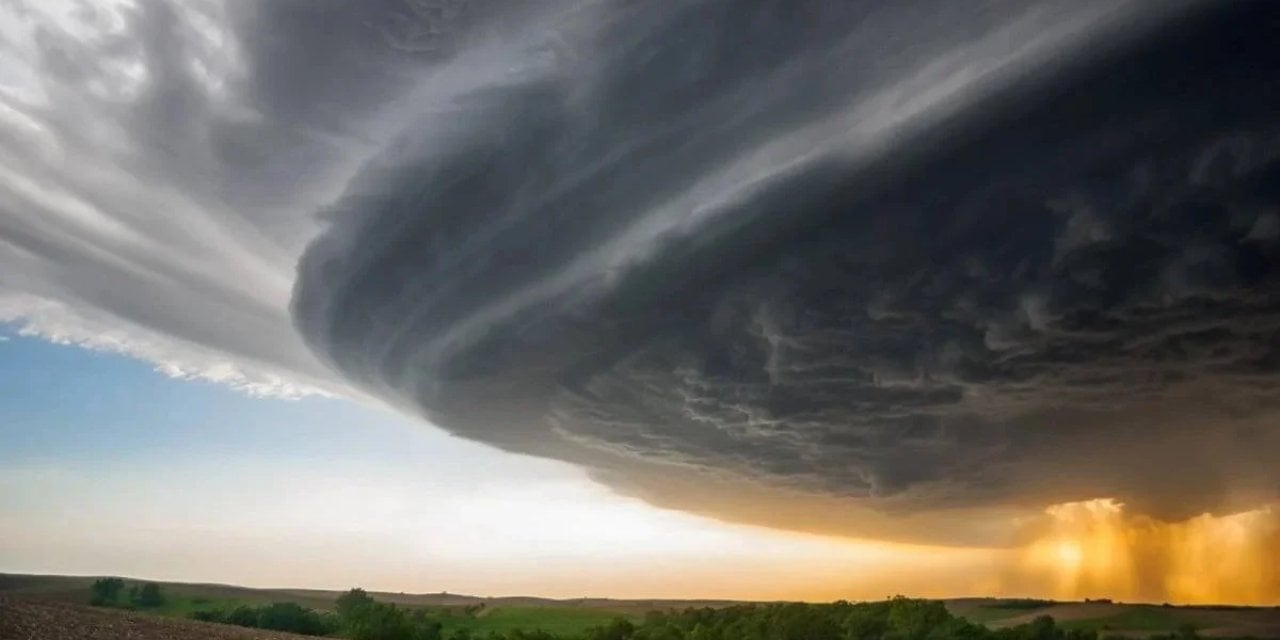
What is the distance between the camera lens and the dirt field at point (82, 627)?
50.7m

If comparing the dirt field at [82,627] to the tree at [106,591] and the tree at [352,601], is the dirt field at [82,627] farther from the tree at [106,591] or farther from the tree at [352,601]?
the tree at [106,591]

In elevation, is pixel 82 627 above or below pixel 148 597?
below

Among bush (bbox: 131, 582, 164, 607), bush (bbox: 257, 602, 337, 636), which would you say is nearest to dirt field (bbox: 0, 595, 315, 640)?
bush (bbox: 257, 602, 337, 636)

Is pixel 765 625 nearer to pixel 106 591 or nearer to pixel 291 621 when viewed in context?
pixel 291 621

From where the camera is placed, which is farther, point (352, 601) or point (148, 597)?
point (148, 597)

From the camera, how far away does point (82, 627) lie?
55406mm

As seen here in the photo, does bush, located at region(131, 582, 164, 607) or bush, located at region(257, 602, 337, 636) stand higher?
bush, located at region(131, 582, 164, 607)

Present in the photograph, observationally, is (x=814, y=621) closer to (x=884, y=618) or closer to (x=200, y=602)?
(x=884, y=618)

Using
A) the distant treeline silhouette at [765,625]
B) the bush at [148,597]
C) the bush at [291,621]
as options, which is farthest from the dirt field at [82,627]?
the bush at [148,597]

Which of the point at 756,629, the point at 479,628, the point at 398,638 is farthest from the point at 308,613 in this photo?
the point at 756,629

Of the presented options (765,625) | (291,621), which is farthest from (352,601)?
(765,625)

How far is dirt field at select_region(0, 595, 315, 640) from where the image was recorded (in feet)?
166

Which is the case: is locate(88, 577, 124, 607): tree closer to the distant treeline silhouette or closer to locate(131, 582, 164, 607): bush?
locate(131, 582, 164, 607): bush

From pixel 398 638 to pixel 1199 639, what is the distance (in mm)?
75074
